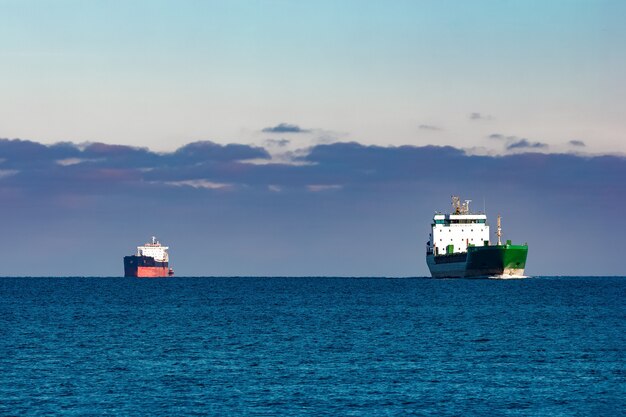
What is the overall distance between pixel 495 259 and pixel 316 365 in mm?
135581

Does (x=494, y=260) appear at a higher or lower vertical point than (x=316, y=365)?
higher

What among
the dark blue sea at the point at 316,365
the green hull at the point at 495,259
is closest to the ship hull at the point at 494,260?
the green hull at the point at 495,259

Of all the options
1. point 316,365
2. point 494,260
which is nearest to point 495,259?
point 494,260

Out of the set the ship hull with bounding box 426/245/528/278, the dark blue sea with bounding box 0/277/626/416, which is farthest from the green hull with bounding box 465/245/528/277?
the dark blue sea with bounding box 0/277/626/416

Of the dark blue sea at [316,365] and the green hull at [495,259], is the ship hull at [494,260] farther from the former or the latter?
the dark blue sea at [316,365]

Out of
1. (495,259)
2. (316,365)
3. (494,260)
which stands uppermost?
(495,259)

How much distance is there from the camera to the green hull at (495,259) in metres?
190

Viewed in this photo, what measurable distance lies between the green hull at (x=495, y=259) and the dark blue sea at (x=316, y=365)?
3131 inches

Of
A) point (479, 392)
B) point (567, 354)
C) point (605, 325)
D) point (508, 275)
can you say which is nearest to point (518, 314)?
point (605, 325)

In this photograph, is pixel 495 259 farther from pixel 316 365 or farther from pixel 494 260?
pixel 316 365

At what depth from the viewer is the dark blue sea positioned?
46.7m

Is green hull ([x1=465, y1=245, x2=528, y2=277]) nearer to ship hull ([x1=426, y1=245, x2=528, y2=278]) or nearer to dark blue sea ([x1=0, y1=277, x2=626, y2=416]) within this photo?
ship hull ([x1=426, y1=245, x2=528, y2=278])

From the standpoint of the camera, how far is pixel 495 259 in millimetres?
192125

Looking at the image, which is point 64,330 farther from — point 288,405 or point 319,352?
point 288,405
